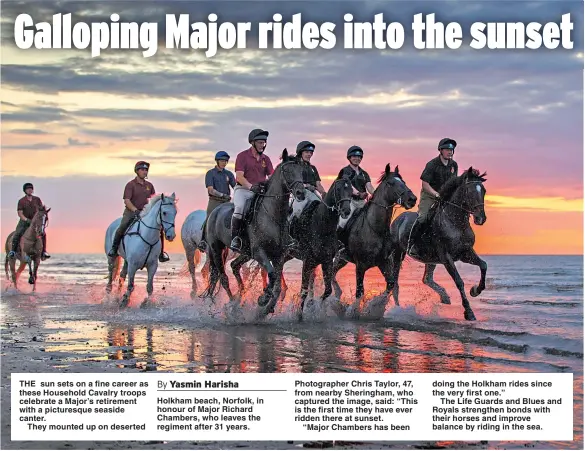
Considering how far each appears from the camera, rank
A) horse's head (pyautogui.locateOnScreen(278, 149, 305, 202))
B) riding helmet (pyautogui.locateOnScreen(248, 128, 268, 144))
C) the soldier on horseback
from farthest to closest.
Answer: the soldier on horseback, riding helmet (pyautogui.locateOnScreen(248, 128, 268, 144)), horse's head (pyautogui.locateOnScreen(278, 149, 305, 202))

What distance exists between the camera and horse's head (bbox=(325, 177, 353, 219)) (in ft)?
48.1

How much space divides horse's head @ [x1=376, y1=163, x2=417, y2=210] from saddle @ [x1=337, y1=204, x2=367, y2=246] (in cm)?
93

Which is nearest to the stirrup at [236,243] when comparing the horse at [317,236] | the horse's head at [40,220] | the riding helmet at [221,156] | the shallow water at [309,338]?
the horse at [317,236]

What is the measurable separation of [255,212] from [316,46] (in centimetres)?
334

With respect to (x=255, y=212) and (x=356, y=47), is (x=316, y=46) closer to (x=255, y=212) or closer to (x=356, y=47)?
(x=356, y=47)

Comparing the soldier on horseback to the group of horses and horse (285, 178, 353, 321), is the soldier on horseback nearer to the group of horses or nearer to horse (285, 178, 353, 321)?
the group of horses

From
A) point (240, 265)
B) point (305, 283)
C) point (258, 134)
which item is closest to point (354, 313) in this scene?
point (305, 283)

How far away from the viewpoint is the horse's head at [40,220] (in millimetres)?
24281

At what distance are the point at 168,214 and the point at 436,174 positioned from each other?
218 inches

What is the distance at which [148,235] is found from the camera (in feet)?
59.0

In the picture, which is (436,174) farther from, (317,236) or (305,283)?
(305,283)

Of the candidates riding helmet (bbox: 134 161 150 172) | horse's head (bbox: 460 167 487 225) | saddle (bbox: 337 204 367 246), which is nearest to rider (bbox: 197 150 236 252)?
riding helmet (bbox: 134 161 150 172)
